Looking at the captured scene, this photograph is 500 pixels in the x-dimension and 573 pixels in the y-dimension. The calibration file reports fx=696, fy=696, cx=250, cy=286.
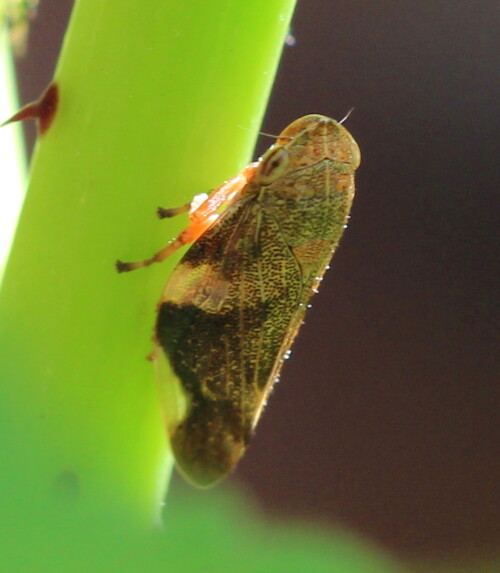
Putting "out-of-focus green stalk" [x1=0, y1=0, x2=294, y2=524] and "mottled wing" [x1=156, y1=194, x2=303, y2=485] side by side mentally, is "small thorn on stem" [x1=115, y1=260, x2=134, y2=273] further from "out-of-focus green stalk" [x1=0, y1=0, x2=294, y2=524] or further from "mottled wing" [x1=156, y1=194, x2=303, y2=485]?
"mottled wing" [x1=156, y1=194, x2=303, y2=485]

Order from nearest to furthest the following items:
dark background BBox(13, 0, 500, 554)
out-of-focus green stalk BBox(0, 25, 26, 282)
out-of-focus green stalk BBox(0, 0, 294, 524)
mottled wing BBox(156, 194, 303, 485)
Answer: out-of-focus green stalk BBox(0, 0, 294, 524), out-of-focus green stalk BBox(0, 25, 26, 282), mottled wing BBox(156, 194, 303, 485), dark background BBox(13, 0, 500, 554)

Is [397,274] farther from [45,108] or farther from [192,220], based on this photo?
[45,108]

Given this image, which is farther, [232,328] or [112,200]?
[232,328]

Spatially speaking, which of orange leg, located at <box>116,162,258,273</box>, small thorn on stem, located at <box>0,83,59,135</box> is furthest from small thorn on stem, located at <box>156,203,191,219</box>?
small thorn on stem, located at <box>0,83,59,135</box>

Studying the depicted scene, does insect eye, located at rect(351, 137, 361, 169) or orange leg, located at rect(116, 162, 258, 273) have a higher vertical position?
insect eye, located at rect(351, 137, 361, 169)

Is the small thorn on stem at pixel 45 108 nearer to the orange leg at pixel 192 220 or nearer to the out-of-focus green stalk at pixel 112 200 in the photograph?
the out-of-focus green stalk at pixel 112 200

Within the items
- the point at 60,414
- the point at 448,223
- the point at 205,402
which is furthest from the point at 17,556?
the point at 448,223

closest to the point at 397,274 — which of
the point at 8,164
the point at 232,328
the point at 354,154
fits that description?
the point at 354,154
